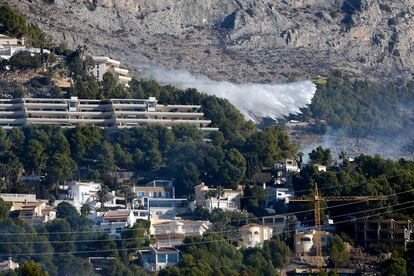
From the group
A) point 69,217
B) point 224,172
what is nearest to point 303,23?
point 224,172

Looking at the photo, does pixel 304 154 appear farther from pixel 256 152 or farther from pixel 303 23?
pixel 303 23

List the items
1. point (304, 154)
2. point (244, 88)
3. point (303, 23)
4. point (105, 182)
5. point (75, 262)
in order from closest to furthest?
point (75, 262)
point (105, 182)
point (304, 154)
point (244, 88)
point (303, 23)

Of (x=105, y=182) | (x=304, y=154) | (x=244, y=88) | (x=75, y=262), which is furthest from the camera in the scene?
(x=244, y=88)

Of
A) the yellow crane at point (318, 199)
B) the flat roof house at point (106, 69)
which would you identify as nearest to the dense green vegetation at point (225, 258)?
the yellow crane at point (318, 199)

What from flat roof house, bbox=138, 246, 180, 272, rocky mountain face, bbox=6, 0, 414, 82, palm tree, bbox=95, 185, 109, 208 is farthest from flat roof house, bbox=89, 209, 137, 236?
rocky mountain face, bbox=6, 0, 414, 82

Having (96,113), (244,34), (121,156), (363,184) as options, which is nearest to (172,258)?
(363,184)

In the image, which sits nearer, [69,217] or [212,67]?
[69,217]


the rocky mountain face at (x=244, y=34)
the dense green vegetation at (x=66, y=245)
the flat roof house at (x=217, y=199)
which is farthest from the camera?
the rocky mountain face at (x=244, y=34)

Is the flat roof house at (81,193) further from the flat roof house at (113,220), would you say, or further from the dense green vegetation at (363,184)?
the dense green vegetation at (363,184)
